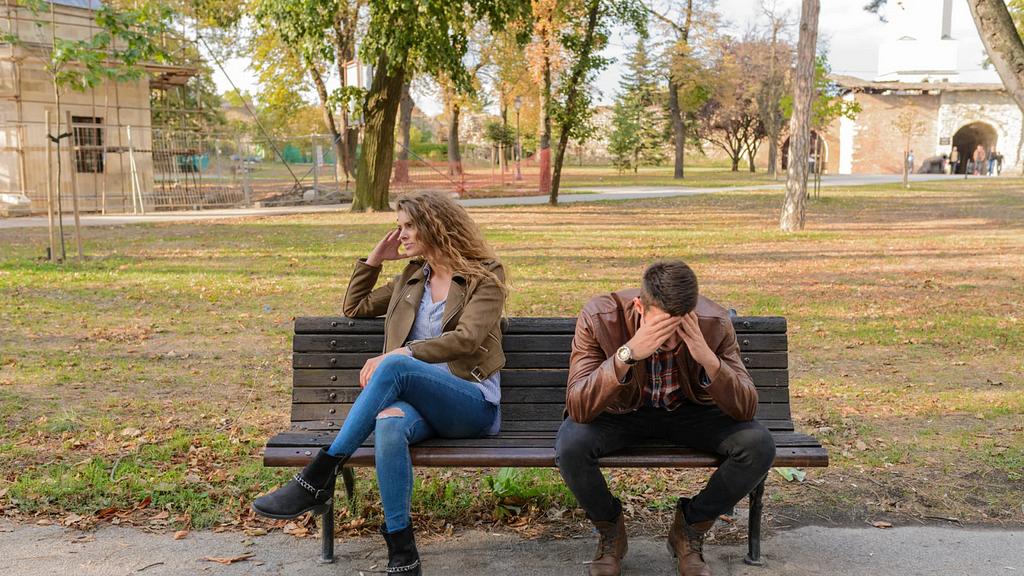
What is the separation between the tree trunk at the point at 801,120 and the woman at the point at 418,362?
14.0 meters

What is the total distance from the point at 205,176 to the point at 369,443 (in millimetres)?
28635

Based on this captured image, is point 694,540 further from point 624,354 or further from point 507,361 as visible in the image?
point 507,361

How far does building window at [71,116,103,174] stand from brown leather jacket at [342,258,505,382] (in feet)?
73.3

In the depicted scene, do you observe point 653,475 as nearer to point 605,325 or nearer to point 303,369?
point 605,325

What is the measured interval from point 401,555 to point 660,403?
1.13m

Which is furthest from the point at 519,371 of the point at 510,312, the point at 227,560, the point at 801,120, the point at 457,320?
the point at 801,120

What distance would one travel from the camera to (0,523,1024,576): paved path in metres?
3.45

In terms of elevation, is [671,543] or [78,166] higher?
[78,166]

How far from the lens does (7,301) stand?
356 inches

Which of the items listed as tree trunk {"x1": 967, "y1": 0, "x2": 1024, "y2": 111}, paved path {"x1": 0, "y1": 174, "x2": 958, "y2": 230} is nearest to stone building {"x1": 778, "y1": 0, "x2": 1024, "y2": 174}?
paved path {"x1": 0, "y1": 174, "x2": 958, "y2": 230}

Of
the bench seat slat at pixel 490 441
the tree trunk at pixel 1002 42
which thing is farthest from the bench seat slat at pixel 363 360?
the tree trunk at pixel 1002 42

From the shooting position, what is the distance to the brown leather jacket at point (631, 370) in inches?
128

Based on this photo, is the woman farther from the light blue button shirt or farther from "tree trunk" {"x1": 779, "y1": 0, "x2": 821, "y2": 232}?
"tree trunk" {"x1": 779, "y1": 0, "x2": 821, "y2": 232}

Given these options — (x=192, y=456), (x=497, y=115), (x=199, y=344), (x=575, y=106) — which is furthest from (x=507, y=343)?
(x=497, y=115)
